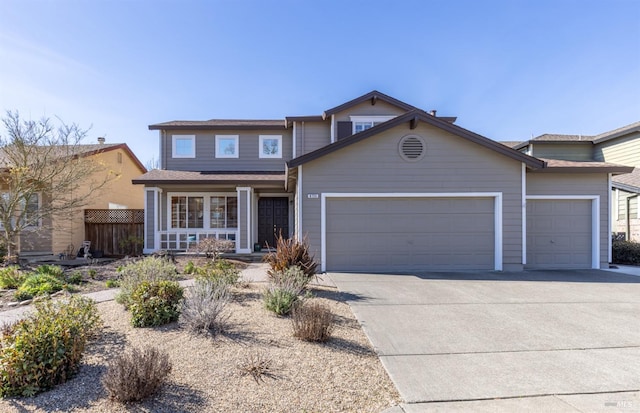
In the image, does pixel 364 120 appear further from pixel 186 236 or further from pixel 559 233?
pixel 186 236

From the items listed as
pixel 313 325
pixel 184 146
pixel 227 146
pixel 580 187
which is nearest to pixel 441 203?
pixel 580 187

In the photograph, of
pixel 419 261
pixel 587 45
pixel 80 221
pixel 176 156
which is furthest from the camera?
pixel 176 156

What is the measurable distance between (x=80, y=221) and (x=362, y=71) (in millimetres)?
14529

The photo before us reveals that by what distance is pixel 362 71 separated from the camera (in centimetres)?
1641

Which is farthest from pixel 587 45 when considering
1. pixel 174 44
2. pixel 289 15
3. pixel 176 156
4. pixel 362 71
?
pixel 176 156

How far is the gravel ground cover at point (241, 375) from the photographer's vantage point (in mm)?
3141

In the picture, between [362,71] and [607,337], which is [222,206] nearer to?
[362,71]

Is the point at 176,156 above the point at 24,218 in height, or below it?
above

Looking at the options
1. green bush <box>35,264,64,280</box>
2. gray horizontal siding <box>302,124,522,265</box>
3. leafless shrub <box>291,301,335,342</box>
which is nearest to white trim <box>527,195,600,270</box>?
gray horizontal siding <box>302,124,522,265</box>

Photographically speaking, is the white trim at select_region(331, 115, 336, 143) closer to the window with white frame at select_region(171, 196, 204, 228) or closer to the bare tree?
the window with white frame at select_region(171, 196, 204, 228)

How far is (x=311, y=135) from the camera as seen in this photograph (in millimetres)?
15188

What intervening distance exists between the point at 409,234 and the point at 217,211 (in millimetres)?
8674

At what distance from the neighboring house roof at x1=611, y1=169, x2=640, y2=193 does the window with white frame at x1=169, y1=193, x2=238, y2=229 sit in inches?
642

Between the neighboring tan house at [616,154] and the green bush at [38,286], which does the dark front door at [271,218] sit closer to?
the green bush at [38,286]
